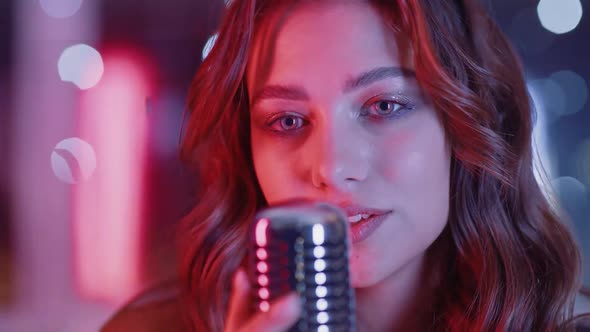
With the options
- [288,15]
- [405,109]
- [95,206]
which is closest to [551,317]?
[405,109]

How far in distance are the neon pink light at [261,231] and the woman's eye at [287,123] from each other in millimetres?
350

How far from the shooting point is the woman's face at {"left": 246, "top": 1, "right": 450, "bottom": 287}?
0.69 meters

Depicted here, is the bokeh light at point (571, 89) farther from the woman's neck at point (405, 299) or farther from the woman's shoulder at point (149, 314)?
the woman's shoulder at point (149, 314)

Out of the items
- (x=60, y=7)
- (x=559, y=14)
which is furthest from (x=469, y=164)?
(x=60, y=7)

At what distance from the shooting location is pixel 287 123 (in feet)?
2.56

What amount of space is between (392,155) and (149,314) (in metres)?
0.54

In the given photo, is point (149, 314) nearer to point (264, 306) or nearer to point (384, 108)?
point (384, 108)

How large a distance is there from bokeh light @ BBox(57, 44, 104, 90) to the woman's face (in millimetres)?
371

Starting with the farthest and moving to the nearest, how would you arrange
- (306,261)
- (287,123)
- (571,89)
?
(571,89) < (287,123) < (306,261)

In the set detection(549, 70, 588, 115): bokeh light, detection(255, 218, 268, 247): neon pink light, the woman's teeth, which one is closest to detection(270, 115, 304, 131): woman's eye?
the woman's teeth

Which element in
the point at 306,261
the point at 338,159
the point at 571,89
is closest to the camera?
the point at 306,261

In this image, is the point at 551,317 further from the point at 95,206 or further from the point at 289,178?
the point at 95,206

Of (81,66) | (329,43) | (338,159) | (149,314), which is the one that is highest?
(81,66)

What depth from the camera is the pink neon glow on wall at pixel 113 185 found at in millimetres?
1010
